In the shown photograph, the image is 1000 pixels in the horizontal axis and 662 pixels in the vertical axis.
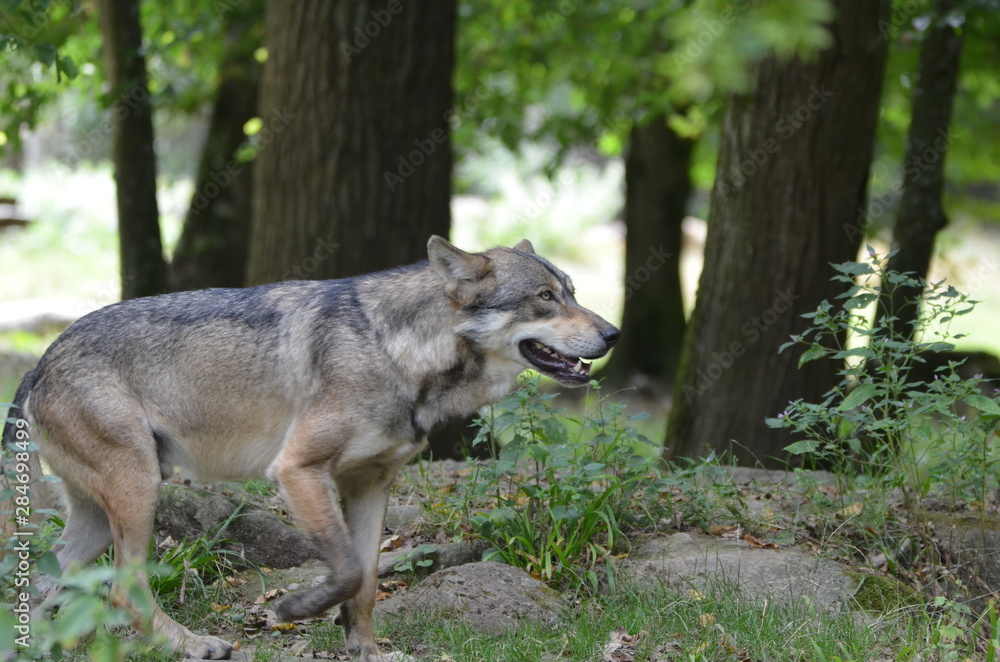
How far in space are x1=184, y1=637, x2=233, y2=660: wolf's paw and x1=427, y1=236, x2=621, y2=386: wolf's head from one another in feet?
6.00

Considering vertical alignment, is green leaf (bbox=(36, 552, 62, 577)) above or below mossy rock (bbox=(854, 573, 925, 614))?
above

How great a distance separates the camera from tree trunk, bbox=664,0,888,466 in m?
7.27

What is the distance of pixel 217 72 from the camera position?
12.3 meters

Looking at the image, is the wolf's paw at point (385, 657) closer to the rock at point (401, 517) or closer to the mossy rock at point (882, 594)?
the rock at point (401, 517)

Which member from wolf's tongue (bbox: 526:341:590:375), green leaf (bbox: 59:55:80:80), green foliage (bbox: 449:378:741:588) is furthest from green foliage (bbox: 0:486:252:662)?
green leaf (bbox: 59:55:80:80)

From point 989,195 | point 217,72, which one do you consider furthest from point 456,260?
point 989,195

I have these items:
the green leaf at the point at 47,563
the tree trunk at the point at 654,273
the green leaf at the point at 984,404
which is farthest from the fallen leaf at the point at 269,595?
the tree trunk at the point at 654,273

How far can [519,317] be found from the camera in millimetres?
4684

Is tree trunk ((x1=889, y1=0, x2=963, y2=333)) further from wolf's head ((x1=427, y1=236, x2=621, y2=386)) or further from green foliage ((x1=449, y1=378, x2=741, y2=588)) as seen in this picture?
wolf's head ((x1=427, y1=236, x2=621, y2=386))

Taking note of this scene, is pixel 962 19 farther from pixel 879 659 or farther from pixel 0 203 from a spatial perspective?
pixel 0 203

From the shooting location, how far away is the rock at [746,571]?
4.89 metres

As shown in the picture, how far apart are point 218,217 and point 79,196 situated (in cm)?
1486

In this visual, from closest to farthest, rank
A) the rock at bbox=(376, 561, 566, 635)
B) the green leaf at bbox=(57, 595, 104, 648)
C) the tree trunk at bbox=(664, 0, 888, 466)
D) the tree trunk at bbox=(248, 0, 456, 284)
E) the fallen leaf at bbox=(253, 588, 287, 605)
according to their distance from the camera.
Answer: the green leaf at bbox=(57, 595, 104, 648)
the rock at bbox=(376, 561, 566, 635)
the fallen leaf at bbox=(253, 588, 287, 605)
the tree trunk at bbox=(664, 0, 888, 466)
the tree trunk at bbox=(248, 0, 456, 284)

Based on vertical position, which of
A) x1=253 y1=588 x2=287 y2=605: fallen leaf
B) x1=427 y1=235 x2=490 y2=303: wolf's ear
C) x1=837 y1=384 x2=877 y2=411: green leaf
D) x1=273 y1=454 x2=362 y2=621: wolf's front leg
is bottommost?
x1=253 y1=588 x2=287 y2=605: fallen leaf
